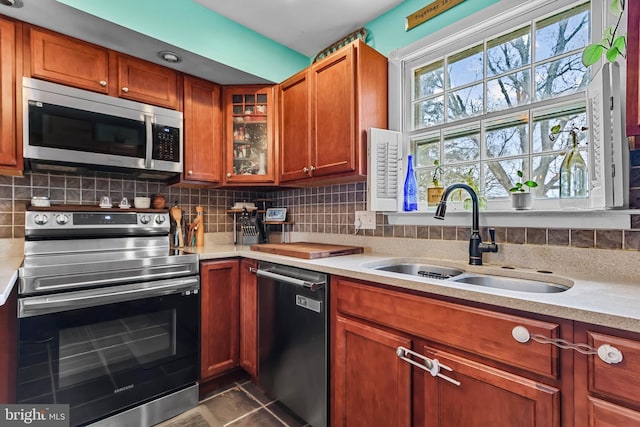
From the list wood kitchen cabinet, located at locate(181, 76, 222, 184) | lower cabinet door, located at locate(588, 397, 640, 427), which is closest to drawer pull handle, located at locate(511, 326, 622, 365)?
lower cabinet door, located at locate(588, 397, 640, 427)

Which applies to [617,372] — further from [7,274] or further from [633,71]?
[7,274]

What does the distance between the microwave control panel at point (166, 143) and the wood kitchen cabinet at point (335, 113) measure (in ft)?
2.56

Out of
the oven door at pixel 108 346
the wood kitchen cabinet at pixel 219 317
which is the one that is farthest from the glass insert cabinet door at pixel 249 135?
the oven door at pixel 108 346

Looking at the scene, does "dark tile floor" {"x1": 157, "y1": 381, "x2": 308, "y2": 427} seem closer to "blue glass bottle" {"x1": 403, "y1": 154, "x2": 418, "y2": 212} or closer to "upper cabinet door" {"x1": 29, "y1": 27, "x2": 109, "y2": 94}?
"blue glass bottle" {"x1": 403, "y1": 154, "x2": 418, "y2": 212}

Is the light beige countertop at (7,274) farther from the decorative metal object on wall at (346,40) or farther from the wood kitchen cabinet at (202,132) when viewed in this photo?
the decorative metal object on wall at (346,40)

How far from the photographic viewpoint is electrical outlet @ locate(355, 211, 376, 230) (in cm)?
209

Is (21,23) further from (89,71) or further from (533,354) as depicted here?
(533,354)

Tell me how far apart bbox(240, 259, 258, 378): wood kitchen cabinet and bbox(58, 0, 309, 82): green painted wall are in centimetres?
140

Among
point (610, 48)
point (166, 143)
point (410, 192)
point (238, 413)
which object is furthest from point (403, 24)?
point (238, 413)

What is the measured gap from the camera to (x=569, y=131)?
1.42 m

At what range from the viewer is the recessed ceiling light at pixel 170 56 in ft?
6.34

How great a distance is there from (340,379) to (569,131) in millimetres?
1567

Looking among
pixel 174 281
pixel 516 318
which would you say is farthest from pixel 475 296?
pixel 174 281

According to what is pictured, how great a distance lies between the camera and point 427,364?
1.14m
